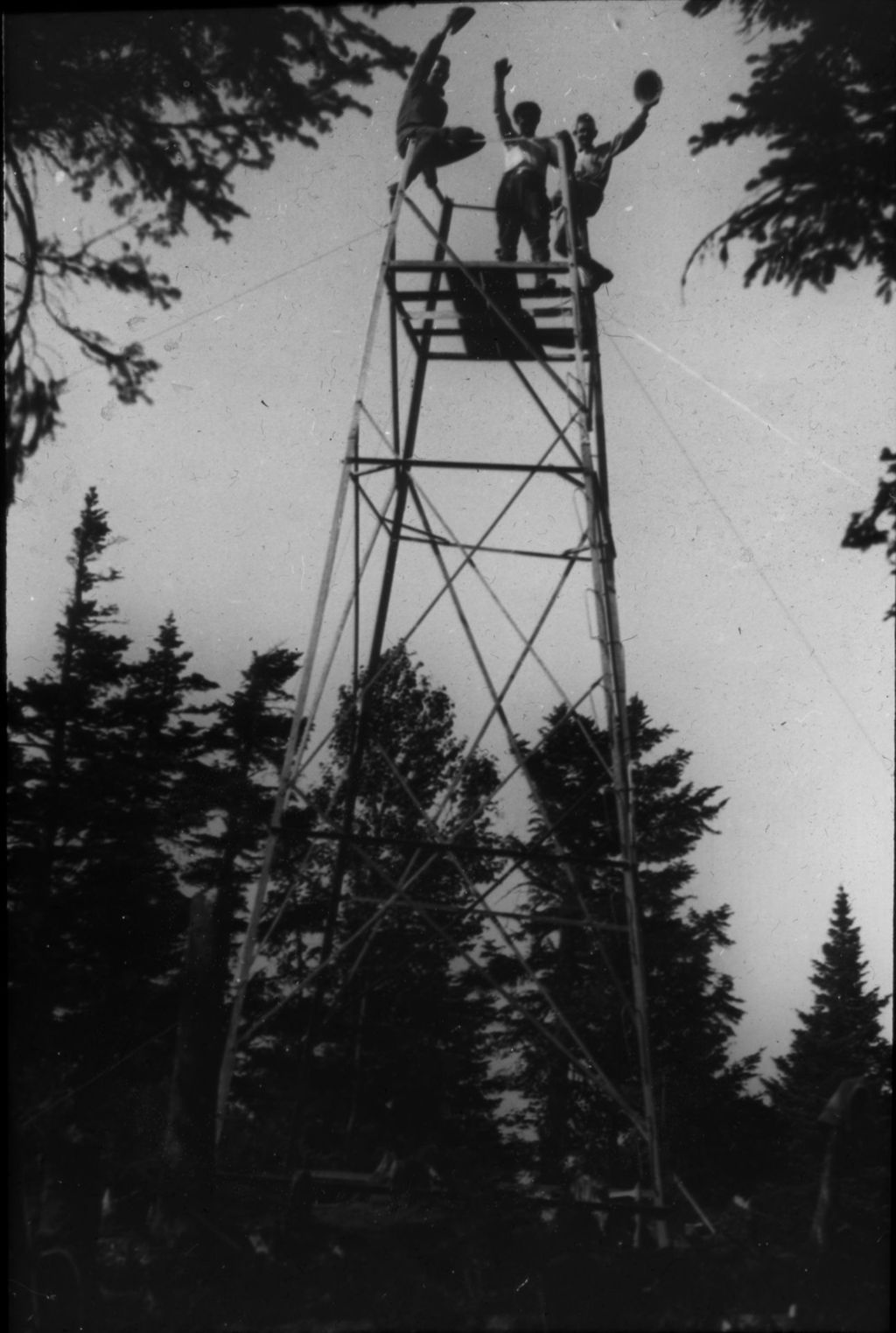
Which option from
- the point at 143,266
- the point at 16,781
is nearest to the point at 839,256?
the point at 143,266

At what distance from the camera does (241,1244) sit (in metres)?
4.61

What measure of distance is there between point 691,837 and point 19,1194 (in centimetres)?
984

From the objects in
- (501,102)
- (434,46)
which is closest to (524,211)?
(501,102)

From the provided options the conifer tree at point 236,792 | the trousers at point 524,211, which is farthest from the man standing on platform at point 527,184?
the conifer tree at point 236,792

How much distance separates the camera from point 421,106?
6.40m

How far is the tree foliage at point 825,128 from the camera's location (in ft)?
15.8

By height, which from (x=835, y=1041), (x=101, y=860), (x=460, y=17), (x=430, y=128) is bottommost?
(x=835, y=1041)

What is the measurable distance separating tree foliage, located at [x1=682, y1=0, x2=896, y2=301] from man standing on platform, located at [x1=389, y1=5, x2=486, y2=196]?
1.69 m

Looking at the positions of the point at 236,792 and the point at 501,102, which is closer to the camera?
the point at 501,102

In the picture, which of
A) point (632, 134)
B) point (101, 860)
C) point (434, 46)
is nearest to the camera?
point (434, 46)

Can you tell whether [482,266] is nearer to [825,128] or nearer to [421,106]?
[421,106]

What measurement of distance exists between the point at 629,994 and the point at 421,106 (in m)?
10.3

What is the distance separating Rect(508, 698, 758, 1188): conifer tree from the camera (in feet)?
41.9

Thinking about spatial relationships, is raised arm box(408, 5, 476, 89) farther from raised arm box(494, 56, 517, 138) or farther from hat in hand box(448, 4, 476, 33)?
raised arm box(494, 56, 517, 138)
